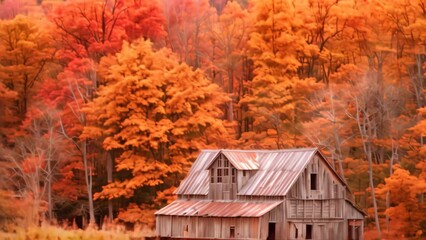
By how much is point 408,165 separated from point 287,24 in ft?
54.1

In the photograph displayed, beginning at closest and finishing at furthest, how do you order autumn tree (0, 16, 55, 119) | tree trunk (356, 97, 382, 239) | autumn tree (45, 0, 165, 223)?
tree trunk (356, 97, 382, 239)
autumn tree (45, 0, 165, 223)
autumn tree (0, 16, 55, 119)

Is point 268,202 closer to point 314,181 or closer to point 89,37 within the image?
point 314,181

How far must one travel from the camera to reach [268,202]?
188 ft

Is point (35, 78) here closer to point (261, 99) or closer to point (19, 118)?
point (19, 118)

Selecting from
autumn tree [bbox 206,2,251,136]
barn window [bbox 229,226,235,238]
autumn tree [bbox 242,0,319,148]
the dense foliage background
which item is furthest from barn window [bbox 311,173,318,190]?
autumn tree [bbox 206,2,251,136]

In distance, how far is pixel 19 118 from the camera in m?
75.4

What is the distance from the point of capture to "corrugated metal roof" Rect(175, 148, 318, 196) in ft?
189

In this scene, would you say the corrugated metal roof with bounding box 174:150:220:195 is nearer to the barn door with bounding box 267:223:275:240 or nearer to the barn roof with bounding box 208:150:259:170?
the barn roof with bounding box 208:150:259:170

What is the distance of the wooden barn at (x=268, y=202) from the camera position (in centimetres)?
5672

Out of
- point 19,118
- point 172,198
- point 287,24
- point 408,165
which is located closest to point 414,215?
point 408,165

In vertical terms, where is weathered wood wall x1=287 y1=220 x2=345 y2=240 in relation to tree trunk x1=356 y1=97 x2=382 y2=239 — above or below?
below

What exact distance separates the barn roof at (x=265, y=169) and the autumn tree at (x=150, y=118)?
7126mm

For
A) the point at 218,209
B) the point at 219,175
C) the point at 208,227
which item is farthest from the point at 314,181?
the point at 208,227

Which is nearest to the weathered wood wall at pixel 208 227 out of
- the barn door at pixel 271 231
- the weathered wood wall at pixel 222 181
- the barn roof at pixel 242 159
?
the barn door at pixel 271 231
